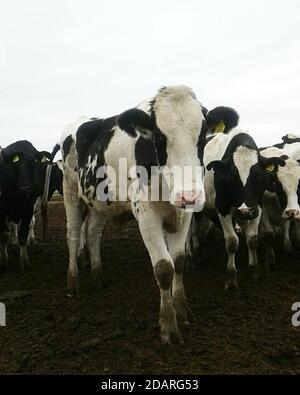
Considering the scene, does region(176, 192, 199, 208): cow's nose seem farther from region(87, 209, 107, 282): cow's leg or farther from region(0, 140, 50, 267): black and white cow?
region(0, 140, 50, 267): black and white cow

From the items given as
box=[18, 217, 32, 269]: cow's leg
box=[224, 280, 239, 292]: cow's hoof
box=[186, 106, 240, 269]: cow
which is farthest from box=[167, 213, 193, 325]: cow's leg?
box=[18, 217, 32, 269]: cow's leg

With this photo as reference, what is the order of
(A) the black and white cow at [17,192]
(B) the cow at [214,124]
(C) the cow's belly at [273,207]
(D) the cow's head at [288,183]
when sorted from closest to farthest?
(B) the cow at [214,124]
(D) the cow's head at [288,183]
(A) the black and white cow at [17,192]
(C) the cow's belly at [273,207]

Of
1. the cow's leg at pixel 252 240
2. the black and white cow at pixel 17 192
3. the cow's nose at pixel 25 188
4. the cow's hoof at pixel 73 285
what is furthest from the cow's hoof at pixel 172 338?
the black and white cow at pixel 17 192

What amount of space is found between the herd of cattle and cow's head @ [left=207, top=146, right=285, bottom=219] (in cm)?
1

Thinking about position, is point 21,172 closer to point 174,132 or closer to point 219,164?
point 219,164

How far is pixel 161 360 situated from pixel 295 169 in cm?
494

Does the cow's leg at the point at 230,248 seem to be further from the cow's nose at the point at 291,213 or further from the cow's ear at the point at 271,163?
the cow's nose at the point at 291,213

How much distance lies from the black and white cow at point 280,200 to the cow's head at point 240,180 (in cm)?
91

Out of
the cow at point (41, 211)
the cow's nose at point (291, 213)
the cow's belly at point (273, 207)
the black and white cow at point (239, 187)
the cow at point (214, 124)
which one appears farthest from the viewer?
the cow at point (41, 211)

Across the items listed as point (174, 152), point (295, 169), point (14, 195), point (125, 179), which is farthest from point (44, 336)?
point (295, 169)

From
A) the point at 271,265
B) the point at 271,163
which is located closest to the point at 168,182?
the point at 271,163

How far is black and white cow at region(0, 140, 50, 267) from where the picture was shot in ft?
27.1

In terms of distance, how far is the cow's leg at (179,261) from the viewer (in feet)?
16.6
